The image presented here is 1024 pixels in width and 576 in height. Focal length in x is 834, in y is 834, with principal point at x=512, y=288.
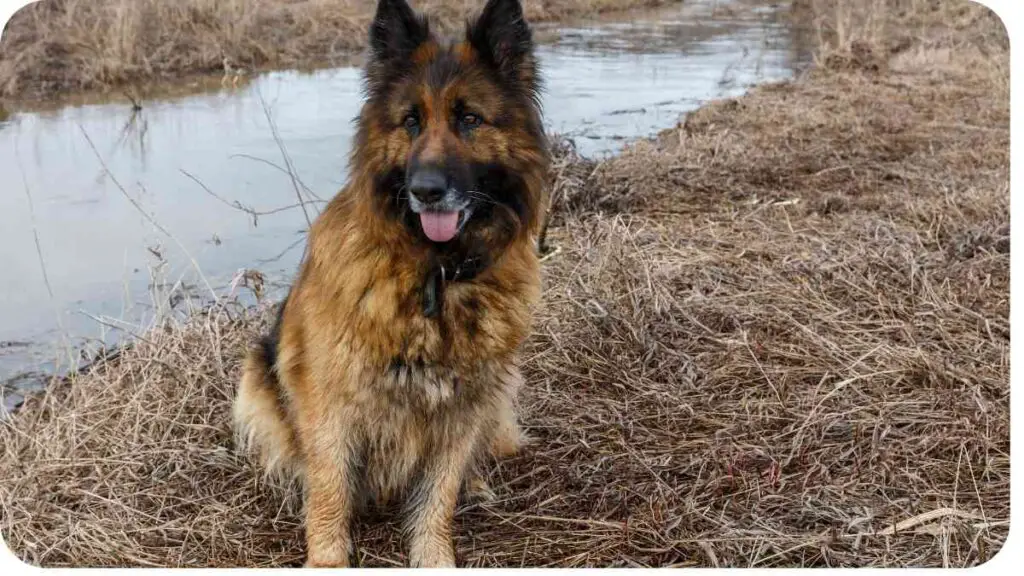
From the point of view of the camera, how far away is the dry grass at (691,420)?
3.57m

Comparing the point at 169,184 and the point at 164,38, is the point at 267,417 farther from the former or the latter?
the point at 164,38

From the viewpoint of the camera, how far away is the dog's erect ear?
3162 millimetres

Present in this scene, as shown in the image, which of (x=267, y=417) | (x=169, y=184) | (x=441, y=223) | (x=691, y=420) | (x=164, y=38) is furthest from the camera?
(x=164, y=38)

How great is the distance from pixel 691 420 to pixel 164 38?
10.1m

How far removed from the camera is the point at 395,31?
317cm

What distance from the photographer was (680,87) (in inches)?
588

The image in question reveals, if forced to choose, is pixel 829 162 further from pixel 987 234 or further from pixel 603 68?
pixel 603 68

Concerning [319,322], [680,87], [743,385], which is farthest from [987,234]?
[680,87]

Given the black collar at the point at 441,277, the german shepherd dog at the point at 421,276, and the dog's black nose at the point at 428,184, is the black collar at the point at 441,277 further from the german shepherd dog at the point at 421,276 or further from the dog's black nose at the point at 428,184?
the dog's black nose at the point at 428,184

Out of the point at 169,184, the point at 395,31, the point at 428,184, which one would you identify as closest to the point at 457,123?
the point at 428,184

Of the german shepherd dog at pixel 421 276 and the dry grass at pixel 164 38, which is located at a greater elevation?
the dry grass at pixel 164 38

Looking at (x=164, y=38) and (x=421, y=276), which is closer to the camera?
(x=421, y=276)

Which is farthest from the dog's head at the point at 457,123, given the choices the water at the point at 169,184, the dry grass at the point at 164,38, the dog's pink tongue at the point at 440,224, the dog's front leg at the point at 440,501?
the dry grass at the point at 164,38

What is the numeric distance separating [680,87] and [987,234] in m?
9.27
